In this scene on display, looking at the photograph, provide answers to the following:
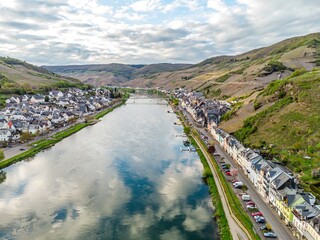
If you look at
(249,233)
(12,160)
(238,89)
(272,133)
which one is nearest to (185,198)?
(249,233)

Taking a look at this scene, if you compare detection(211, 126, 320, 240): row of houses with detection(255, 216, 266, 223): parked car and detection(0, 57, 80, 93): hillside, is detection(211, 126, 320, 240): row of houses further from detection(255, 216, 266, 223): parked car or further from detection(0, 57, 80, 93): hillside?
detection(0, 57, 80, 93): hillside

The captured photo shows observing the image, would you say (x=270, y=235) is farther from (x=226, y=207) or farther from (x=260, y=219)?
(x=226, y=207)

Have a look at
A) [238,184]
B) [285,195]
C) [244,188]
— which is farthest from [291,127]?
[285,195]

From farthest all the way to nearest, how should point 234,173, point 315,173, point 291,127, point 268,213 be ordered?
point 291,127 < point 234,173 < point 315,173 < point 268,213

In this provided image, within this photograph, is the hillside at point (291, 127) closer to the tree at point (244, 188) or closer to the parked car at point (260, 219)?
the tree at point (244, 188)

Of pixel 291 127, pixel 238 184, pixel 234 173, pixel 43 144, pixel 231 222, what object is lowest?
pixel 231 222

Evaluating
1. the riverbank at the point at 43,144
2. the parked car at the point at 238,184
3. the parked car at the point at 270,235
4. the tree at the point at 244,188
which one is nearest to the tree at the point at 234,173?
the parked car at the point at 238,184

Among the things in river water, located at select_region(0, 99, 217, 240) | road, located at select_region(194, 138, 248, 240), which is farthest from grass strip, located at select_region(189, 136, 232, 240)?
river water, located at select_region(0, 99, 217, 240)

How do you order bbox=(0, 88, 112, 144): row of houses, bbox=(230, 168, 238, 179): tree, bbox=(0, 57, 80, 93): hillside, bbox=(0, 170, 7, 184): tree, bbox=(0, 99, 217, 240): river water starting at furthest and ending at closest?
bbox=(0, 57, 80, 93): hillside
bbox=(0, 88, 112, 144): row of houses
bbox=(230, 168, 238, 179): tree
bbox=(0, 170, 7, 184): tree
bbox=(0, 99, 217, 240): river water
